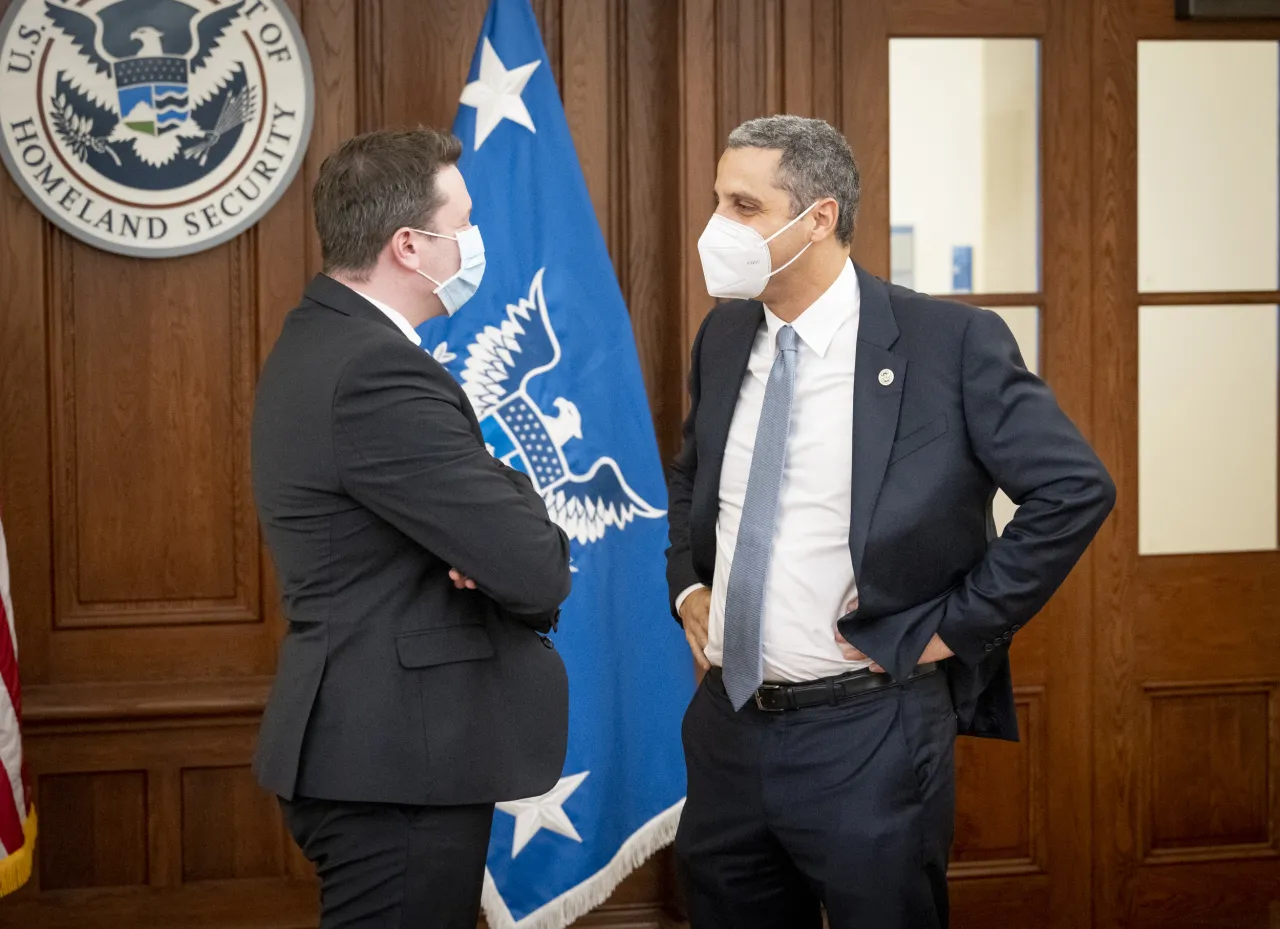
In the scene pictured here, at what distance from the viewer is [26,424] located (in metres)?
2.88

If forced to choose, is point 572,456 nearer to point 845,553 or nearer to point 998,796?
point 845,553

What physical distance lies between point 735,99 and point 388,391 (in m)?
1.52

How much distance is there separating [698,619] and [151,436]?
58.6 inches

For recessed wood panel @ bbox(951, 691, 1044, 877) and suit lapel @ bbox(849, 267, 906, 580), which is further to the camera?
recessed wood panel @ bbox(951, 691, 1044, 877)

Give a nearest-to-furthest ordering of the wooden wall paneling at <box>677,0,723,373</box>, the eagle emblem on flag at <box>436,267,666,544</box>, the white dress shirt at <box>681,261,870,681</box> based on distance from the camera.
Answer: the white dress shirt at <box>681,261,870,681</box> < the eagle emblem on flag at <box>436,267,666,544</box> < the wooden wall paneling at <box>677,0,723,373</box>

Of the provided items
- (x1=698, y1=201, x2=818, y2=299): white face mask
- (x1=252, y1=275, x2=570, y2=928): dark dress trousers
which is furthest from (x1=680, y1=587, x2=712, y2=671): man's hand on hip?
(x1=698, y1=201, x2=818, y2=299): white face mask

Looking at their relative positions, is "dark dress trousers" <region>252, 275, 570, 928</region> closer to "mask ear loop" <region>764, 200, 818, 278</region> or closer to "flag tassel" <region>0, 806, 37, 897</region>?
"mask ear loop" <region>764, 200, 818, 278</region>

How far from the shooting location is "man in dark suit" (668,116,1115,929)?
1.82 metres

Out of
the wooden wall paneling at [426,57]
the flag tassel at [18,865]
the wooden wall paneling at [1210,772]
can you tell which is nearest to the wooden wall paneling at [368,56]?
the wooden wall paneling at [426,57]

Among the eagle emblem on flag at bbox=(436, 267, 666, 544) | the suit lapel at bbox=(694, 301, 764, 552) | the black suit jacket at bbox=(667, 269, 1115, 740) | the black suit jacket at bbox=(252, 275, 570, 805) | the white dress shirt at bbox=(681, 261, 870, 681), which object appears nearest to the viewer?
the black suit jacket at bbox=(252, 275, 570, 805)

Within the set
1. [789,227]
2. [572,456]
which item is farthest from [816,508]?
[572,456]


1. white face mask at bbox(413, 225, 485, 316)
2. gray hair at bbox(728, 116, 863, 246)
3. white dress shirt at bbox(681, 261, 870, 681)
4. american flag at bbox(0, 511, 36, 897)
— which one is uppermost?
gray hair at bbox(728, 116, 863, 246)

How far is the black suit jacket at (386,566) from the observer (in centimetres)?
165

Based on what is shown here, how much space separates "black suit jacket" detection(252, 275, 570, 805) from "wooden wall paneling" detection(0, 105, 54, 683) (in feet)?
4.51
